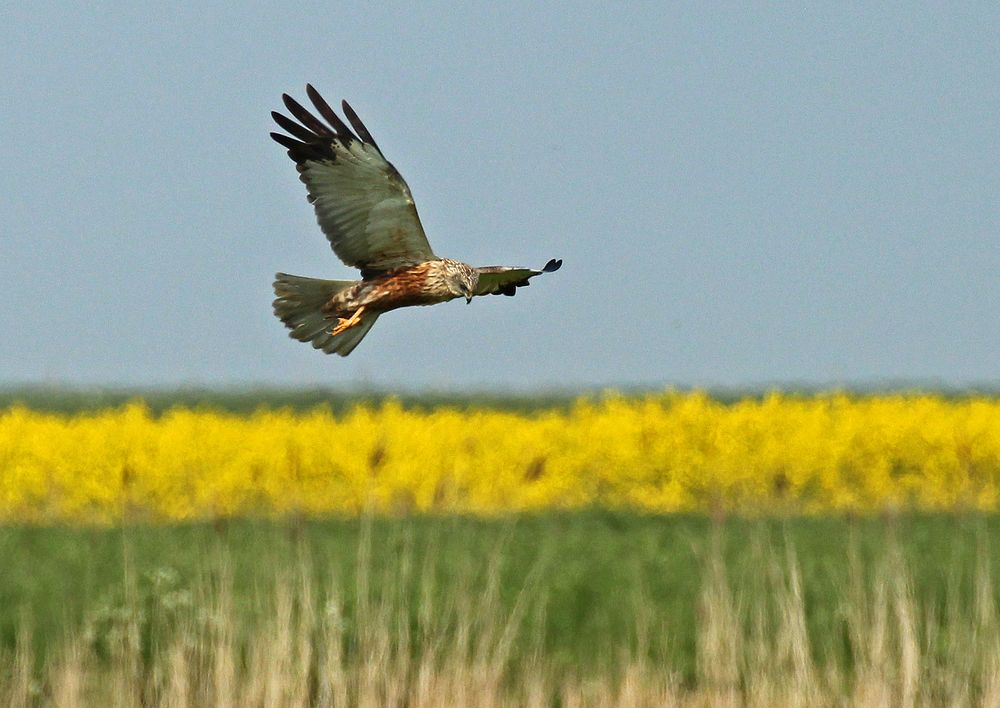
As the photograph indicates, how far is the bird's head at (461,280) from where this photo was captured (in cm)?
416

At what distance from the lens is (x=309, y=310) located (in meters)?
5.29

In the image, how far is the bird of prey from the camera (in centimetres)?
427

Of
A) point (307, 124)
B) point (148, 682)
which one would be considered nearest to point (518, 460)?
point (148, 682)

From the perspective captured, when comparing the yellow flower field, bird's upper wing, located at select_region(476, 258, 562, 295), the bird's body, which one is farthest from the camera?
the yellow flower field

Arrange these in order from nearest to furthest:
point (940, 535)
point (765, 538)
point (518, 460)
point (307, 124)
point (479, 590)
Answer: point (307, 124) → point (479, 590) → point (765, 538) → point (940, 535) → point (518, 460)

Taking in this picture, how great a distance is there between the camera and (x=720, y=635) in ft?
25.8

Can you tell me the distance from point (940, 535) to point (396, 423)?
28.1ft

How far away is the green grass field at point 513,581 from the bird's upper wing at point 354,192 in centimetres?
233

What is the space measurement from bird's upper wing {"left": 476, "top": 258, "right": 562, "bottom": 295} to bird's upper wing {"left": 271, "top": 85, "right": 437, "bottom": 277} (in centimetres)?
19

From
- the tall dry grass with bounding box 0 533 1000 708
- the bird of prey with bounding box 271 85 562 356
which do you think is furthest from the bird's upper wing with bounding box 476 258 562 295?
the tall dry grass with bounding box 0 533 1000 708

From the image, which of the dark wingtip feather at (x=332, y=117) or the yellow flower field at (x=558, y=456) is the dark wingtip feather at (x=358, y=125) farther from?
the yellow flower field at (x=558, y=456)

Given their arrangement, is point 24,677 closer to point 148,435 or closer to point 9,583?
point 9,583

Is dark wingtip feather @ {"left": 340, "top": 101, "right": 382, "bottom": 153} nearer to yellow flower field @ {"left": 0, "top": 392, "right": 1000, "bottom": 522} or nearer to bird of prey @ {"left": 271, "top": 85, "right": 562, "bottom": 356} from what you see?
bird of prey @ {"left": 271, "top": 85, "right": 562, "bottom": 356}

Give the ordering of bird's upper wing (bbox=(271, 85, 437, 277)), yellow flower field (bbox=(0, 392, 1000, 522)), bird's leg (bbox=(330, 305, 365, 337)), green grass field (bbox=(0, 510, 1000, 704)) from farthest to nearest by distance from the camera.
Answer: yellow flower field (bbox=(0, 392, 1000, 522))
green grass field (bbox=(0, 510, 1000, 704))
bird's upper wing (bbox=(271, 85, 437, 277))
bird's leg (bbox=(330, 305, 365, 337))
